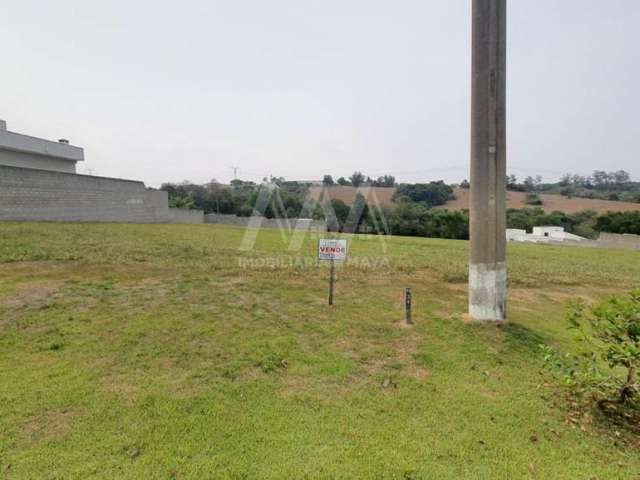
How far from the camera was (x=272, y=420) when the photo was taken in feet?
8.22

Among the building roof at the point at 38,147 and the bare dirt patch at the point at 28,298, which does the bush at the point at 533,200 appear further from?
the bare dirt patch at the point at 28,298

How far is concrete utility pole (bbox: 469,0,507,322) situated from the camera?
448cm

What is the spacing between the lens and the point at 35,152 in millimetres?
23656

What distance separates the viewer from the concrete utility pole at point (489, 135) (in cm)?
448

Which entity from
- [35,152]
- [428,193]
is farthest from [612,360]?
[428,193]

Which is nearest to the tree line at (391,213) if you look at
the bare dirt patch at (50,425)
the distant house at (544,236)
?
the distant house at (544,236)

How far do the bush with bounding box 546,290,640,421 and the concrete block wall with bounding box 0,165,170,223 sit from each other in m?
22.8

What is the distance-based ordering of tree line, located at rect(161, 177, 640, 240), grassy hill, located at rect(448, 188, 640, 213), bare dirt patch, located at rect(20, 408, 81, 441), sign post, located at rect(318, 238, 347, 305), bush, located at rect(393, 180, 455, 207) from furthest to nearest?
bush, located at rect(393, 180, 455, 207), grassy hill, located at rect(448, 188, 640, 213), tree line, located at rect(161, 177, 640, 240), sign post, located at rect(318, 238, 347, 305), bare dirt patch, located at rect(20, 408, 81, 441)

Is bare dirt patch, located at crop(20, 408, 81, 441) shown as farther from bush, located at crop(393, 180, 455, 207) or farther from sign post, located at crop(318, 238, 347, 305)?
bush, located at crop(393, 180, 455, 207)

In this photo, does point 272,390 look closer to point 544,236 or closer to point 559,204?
point 544,236

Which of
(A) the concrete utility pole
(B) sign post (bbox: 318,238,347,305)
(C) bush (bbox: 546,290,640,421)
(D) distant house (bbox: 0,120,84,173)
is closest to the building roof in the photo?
(D) distant house (bbox: 0,120,84,173)

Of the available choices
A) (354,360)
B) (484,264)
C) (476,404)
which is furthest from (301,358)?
(484,264)

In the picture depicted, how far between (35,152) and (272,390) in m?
30.0

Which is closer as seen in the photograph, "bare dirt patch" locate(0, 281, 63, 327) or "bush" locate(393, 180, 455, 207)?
"bare dirt patch" locate(0, 281, 63, 327)
